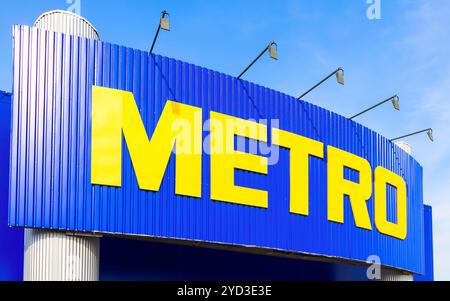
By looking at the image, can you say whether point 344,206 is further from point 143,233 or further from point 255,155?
point 143,233

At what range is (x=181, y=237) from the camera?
61.5 ft

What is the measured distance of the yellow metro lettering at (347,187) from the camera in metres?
23.2

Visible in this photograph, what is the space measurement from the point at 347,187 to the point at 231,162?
5539mm

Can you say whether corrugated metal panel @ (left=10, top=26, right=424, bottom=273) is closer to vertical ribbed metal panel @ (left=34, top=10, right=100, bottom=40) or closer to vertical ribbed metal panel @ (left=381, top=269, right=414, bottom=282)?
vertical ribbed metal panel @ (left=34, top=10, right=100, bottom=40)

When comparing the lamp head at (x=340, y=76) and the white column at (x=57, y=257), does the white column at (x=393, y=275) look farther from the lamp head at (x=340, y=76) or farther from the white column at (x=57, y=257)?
the white column at (x=57, y=257)

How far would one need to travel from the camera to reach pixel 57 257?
16484 millimetres

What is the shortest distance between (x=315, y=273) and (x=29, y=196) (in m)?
12.6

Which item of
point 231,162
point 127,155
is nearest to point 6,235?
point 127,155

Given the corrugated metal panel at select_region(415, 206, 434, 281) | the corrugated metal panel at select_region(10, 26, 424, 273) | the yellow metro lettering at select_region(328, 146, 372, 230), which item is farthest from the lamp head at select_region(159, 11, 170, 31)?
the corrugated metal panel at select_region(415, 206, 434, 281)

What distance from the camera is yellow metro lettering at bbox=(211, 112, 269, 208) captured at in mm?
19672

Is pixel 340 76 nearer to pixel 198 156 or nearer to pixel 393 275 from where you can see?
pixel 198 156
